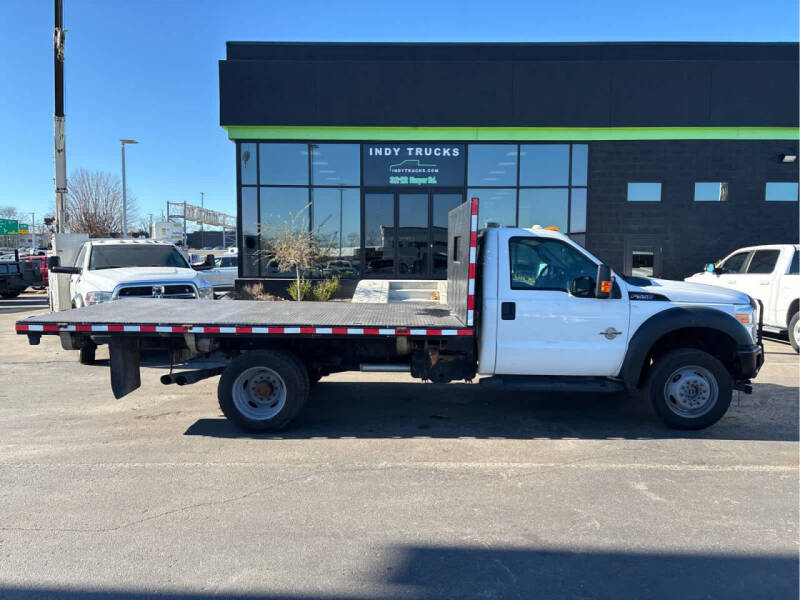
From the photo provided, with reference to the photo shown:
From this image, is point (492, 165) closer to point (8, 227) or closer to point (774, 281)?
point (774, 281)

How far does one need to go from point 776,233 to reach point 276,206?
14.4 m

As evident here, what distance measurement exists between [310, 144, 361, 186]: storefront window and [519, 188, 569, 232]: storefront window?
490cm

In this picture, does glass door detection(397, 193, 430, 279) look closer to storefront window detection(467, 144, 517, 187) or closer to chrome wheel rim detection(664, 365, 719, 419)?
storefront window detection(467, 144, 517, 187)

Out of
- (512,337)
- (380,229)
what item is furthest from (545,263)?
(380,229)

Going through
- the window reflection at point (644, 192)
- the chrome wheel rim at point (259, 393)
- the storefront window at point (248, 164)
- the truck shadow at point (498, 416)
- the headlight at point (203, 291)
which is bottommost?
A: the truck shadow at point (498, 416)

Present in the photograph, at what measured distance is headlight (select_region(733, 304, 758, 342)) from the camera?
227 inches

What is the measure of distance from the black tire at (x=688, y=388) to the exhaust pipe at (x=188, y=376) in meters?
4.55

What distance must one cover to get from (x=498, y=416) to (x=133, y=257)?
7865mm

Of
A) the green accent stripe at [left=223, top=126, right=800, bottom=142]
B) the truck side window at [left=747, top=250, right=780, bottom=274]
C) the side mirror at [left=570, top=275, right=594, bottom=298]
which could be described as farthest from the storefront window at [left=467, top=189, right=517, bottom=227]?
the side mirror at [left=570, top=275, right=594, bottom=298]

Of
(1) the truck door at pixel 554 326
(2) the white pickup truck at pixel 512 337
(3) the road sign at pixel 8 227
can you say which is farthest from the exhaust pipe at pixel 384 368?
(3) the road sign at pixel 8 227

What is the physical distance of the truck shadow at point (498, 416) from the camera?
18.9 feet

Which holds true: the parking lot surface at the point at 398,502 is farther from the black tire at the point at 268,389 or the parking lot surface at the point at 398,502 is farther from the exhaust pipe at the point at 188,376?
the exhaust pipe at the point at 188,376

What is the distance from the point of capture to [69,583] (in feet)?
10.2

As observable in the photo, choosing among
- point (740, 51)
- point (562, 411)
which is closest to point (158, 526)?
point (562, 411)
